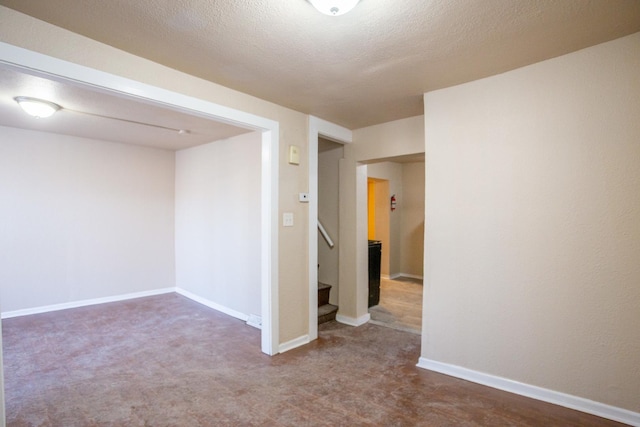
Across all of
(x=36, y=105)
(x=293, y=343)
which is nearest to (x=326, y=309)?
(x=293, y=343)

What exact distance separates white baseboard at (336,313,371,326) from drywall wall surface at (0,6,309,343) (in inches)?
29.0

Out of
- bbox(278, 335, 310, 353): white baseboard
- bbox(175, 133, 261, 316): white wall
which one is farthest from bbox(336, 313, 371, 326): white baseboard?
bbox(175, 133, 261, 316): white wall

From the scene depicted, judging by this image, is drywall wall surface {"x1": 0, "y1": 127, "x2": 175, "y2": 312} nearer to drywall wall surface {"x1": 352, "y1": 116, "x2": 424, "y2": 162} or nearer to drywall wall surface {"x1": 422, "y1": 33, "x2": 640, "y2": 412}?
drywall wall surface {"x1": 352, "y1": 116, "x2": 424, "y2": 162}

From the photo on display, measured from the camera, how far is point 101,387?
2.32m

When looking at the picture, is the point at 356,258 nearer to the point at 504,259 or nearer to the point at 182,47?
the point at 504,259

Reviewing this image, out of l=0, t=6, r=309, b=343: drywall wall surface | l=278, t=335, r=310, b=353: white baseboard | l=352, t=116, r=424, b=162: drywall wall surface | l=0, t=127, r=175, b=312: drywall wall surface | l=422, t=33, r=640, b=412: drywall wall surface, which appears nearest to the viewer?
l=0, t=6, r=309, b=343: drywall wall surface

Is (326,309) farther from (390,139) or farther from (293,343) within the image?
(390,139)

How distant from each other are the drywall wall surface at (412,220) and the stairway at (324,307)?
284 centimetres

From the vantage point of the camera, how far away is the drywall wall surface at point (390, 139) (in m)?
3.16

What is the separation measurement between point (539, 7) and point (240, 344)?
3.37 meters

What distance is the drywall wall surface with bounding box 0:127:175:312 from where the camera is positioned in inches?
150

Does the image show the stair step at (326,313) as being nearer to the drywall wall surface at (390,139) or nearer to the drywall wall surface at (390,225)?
the drywall wall surface at (390,139)

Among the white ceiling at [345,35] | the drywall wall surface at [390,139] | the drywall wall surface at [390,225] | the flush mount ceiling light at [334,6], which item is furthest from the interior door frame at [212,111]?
the drywall wall surface at [390,225]

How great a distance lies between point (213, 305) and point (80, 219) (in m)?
2.16
